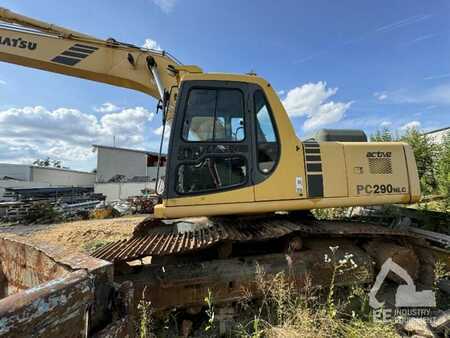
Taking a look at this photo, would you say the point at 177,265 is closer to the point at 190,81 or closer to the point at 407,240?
the point at 190,81

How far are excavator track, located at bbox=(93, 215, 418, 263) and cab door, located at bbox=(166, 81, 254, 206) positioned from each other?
0.44 meters

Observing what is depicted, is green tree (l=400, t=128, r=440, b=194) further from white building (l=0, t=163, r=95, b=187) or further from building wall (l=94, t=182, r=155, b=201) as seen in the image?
white building (l=0, t=163, r=95, b=187)

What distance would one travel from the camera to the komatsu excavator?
3314 millimetres

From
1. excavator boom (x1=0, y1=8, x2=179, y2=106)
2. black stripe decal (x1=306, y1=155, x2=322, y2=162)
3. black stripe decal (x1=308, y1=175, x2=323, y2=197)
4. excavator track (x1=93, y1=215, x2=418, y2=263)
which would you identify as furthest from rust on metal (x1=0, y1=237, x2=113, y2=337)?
excavator boom (x1=0, y1=8, x2=179, y2=106)

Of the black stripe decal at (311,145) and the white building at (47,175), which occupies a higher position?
the white building at (47,175)

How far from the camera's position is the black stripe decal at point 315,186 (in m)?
3.60

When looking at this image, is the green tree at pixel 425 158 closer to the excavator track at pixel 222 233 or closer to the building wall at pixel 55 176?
the excavator track at pixel 222 233

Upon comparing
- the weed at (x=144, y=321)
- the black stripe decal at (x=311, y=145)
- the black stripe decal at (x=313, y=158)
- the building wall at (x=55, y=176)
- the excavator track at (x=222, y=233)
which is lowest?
the weed at (x=144, y=321)

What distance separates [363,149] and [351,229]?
118 centimetres

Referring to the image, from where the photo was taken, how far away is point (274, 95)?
147 inches

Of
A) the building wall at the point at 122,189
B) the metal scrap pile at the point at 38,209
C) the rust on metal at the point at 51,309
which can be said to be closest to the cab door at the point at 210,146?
the rust on metal at the point at 51,309

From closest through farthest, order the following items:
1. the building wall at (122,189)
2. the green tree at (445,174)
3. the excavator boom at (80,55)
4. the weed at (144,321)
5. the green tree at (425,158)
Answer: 1. the weed at (144,321)
2. the excavator boom at (80,55)
3. the green tree at (445,174)
4. the green tree at (425,158)
5. the building wall at (122,189)

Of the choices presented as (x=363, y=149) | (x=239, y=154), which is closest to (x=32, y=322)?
(x=239, y=154)

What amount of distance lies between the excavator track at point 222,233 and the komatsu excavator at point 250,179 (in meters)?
0.01
